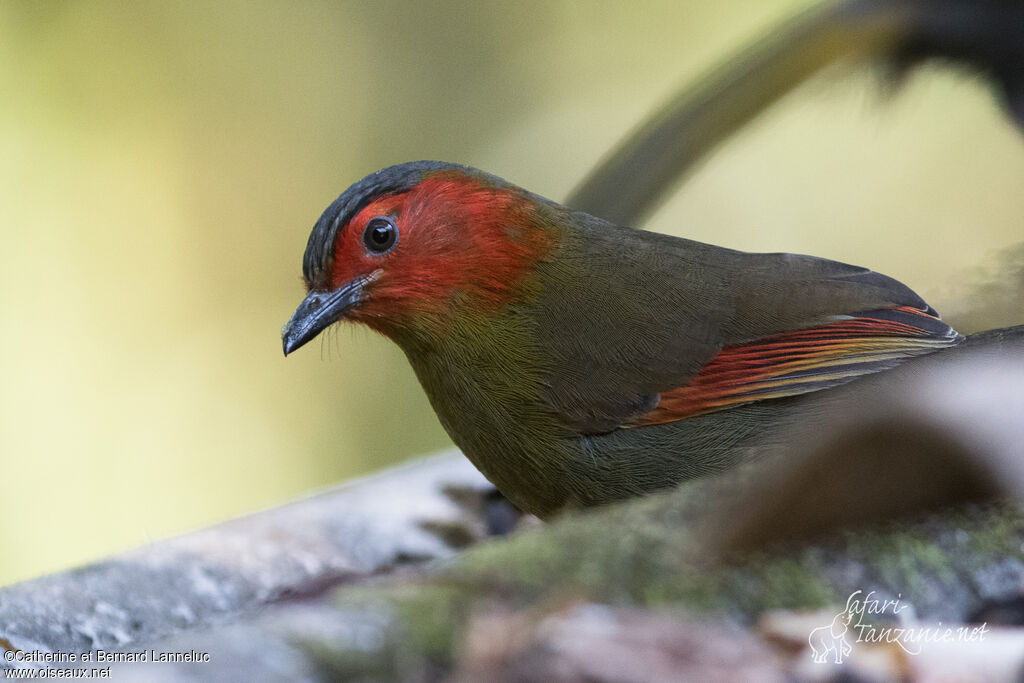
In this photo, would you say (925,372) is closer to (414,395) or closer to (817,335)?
(817,335)

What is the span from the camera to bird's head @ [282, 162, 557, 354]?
290cm

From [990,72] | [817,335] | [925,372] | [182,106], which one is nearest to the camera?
[925,372]

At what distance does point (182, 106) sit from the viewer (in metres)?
8.17

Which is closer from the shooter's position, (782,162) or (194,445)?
(194,445)

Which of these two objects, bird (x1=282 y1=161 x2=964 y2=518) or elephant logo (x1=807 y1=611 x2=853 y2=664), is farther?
bird (x1=282 y1=161 x2=964 y2=518)

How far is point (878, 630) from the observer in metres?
1.18

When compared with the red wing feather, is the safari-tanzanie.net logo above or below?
below

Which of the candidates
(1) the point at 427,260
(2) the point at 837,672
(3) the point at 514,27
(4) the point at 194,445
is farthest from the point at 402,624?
(3) the point at 514,27

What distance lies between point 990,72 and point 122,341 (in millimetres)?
6064

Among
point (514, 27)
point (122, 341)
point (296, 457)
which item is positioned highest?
point (514, 27)

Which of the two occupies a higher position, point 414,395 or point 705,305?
point 705,305

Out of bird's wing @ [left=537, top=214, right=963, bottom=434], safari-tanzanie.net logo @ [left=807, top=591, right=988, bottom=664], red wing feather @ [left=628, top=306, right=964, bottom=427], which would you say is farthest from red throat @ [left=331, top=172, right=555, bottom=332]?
safari-tanzanie.net logo @ [left=807, top=591, right=988, bottom=664]

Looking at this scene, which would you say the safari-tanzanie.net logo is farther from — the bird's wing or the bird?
the bird's wing

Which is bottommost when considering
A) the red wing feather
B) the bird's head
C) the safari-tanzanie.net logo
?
Answer: the safari-tanzanie.net logo
